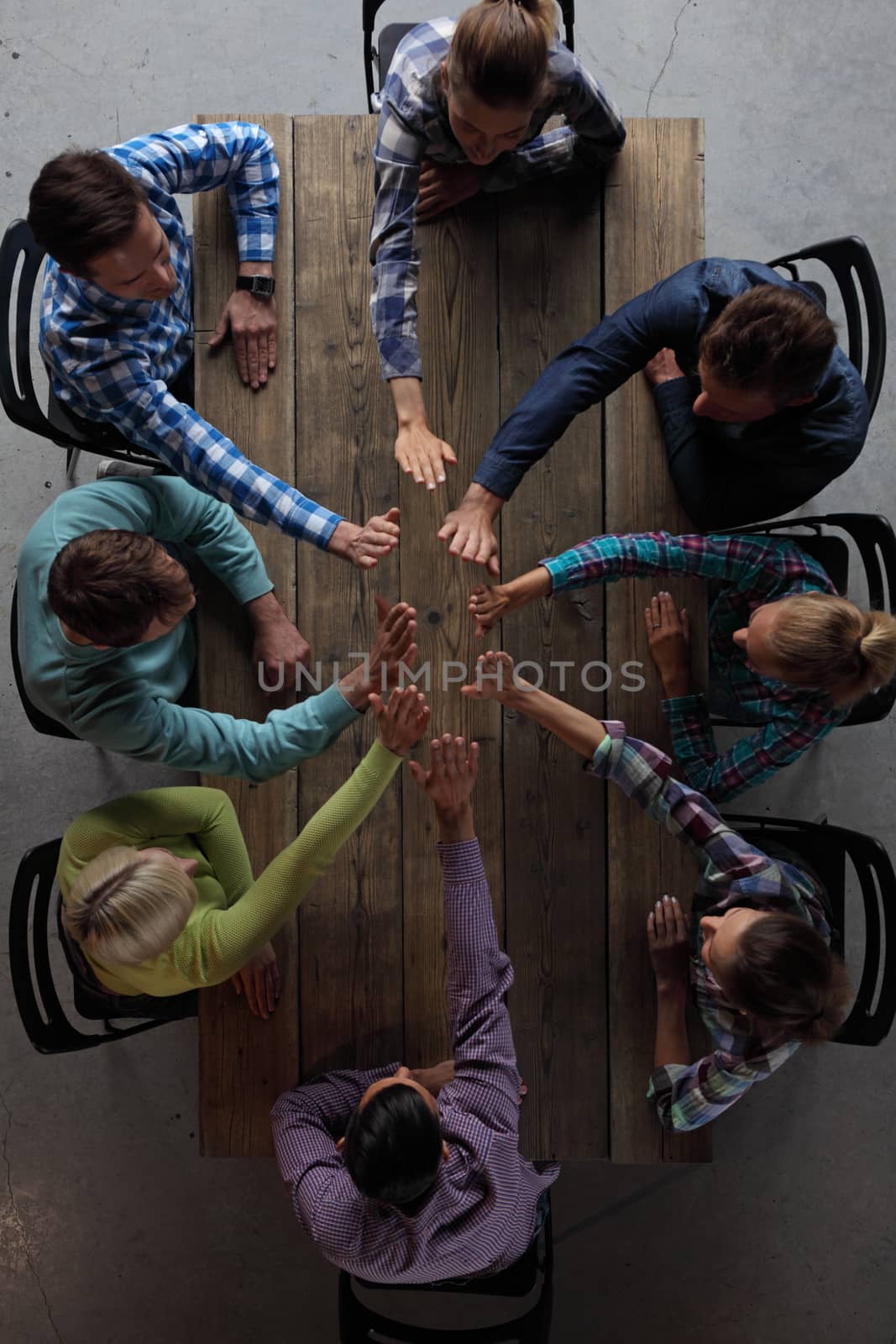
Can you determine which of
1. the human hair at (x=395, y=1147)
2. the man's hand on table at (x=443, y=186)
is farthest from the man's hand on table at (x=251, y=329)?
the human hair at (x=395, y=1147)

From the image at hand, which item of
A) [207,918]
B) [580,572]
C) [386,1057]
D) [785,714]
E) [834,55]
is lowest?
[386,1057]

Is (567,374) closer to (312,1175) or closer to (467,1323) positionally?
(312,1175)

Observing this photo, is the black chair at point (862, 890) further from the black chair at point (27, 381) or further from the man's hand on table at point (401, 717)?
the black chair at point (27, 381)

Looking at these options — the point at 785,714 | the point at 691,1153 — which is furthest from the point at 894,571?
the point at 691,1153

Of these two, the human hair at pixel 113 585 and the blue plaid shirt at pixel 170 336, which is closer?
the human hair at pixel 113 585

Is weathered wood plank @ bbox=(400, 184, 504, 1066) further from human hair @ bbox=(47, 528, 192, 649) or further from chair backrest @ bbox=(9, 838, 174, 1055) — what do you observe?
chair backrest @ bbox=(9, 838, 174, 1055)

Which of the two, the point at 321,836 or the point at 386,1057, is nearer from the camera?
the point at 321,836

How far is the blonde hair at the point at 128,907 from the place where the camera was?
1.71 meters

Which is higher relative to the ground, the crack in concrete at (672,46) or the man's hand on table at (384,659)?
the crack in concrete at (672,46)

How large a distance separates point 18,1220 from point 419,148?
2934mm

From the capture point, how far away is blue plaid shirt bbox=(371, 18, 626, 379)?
1.79m

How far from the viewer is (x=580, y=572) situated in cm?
190

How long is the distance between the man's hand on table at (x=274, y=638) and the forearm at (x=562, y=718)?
44 centimetres

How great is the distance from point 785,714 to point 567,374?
818 mm
